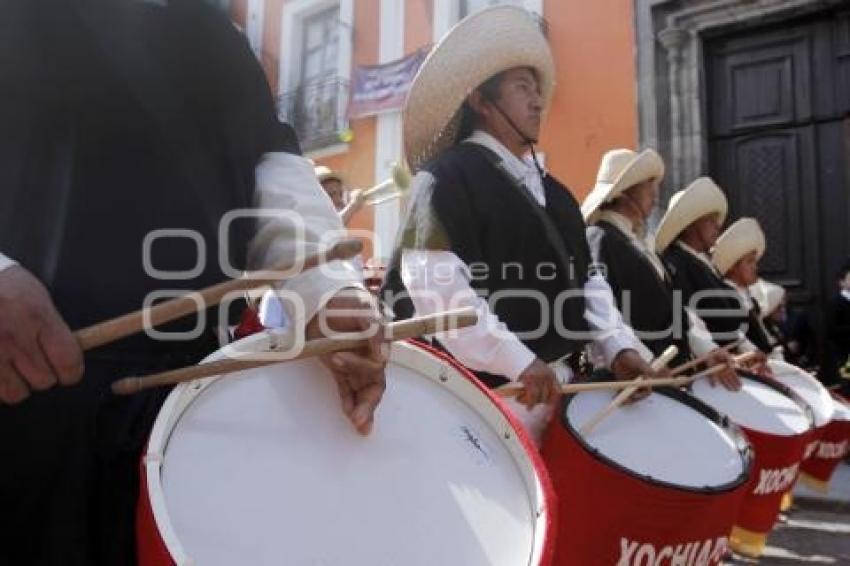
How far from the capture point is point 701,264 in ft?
14.4

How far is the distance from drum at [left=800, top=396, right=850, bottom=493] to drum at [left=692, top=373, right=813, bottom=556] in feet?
3.63

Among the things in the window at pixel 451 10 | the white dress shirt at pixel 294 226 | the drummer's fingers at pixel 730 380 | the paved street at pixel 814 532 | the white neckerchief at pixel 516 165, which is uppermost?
the window at pixel 451 10

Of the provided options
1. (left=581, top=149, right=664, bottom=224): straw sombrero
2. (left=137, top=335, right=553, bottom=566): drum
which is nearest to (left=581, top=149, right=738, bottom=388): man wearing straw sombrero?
(left=581, top=149, right=664, bottom=224): straw sombrero

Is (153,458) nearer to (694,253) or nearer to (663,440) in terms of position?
(663,440)

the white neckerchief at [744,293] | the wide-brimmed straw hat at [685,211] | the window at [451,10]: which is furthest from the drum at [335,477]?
the window at [451,10]

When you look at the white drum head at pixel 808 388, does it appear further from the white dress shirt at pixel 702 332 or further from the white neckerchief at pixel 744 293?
the white neckerchief at pixel 744 293

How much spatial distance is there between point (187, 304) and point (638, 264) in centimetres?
270

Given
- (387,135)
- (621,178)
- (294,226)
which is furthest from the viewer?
(387,135)

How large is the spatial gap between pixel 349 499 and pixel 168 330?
376 mm

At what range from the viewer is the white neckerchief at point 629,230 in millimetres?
3473

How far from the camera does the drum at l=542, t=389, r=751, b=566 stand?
1.76 meters

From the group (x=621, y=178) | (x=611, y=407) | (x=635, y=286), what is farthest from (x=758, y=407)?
(x=611, y=407)

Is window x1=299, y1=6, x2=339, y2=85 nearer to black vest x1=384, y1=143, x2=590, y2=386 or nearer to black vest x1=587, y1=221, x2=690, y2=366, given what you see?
black vest x1=587, y1=221, x2=690, y2=366

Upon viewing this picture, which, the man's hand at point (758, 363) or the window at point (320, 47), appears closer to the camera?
the man's hand at point (758, 363)
